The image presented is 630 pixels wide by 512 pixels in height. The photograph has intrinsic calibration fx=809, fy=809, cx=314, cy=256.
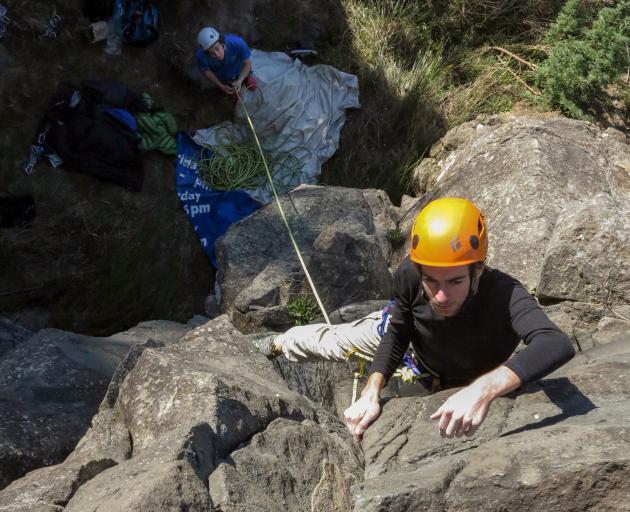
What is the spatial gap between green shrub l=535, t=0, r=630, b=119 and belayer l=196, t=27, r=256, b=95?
122 inches

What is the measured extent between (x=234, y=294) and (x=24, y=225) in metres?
2.08

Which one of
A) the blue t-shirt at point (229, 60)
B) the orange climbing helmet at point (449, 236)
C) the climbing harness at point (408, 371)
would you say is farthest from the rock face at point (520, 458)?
the blue t-shirt at point (229, 60)

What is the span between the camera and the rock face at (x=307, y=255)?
5.95 metres

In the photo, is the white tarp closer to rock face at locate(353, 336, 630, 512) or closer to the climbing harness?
the climbing harness

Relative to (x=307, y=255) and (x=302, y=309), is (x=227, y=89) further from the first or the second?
(x=302, y=309)

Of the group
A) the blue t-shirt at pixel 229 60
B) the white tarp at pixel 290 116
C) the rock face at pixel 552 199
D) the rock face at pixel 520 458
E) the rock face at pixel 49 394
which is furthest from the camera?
the white tarp at pixel 290 116

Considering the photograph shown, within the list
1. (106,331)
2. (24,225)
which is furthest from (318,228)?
(24,225)

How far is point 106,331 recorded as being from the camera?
7059 millimetres

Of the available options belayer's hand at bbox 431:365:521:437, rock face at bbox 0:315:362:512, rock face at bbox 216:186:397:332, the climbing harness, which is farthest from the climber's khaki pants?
rock face at bbox 216:186:397:332

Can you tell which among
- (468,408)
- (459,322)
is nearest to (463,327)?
(459,322)

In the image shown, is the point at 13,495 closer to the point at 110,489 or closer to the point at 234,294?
the point at 110,489

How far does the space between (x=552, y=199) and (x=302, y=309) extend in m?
1.93

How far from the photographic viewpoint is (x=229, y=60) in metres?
7.45

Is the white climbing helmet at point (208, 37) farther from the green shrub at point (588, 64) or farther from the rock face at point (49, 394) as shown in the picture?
the green shrub at point (588, 64)
